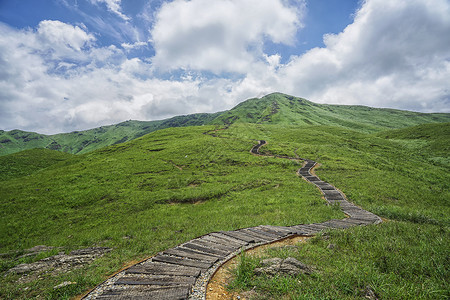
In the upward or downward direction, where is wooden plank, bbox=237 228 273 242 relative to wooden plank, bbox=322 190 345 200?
upward

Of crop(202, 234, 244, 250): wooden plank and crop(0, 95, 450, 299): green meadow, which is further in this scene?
crop(202, 234, 244, 250): wooden plank

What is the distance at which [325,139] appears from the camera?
71.6m

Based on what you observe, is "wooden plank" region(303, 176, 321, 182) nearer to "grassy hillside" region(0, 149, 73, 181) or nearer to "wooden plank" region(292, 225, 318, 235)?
"wooden plank" region(292, 225, 318, 235)

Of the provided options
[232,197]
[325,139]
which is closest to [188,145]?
[232,197]

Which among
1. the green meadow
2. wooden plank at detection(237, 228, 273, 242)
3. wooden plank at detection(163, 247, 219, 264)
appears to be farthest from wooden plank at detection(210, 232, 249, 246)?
wooden plank at detection(163, 247, 219, 264)

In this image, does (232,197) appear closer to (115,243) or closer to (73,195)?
(115,243)

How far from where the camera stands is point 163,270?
7.66 metres

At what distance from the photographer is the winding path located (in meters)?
6.25

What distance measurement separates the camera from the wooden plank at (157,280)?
6.70 meters

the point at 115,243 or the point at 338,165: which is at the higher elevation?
the point at 338,165

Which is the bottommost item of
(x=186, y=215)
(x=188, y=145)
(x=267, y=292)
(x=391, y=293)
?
(x=186, y=215)

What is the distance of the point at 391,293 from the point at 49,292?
40.0ft

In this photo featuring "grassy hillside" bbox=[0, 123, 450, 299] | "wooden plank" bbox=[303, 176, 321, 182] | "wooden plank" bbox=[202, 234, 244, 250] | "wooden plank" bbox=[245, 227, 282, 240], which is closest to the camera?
"grassy hillside" bbox=[0, 123, 450, 299]

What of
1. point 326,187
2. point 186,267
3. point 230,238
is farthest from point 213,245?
point 326,187
